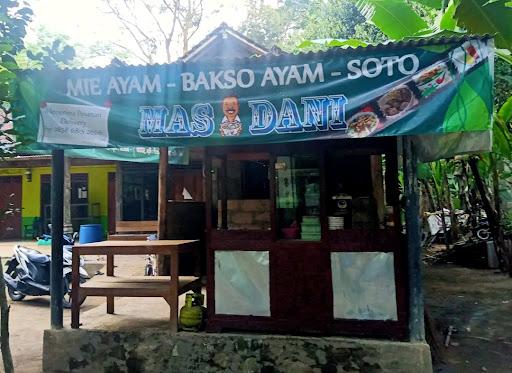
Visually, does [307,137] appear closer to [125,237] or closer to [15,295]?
[125,237]

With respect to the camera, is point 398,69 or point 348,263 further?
point 348,263

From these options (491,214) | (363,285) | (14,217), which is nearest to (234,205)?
(363,285)

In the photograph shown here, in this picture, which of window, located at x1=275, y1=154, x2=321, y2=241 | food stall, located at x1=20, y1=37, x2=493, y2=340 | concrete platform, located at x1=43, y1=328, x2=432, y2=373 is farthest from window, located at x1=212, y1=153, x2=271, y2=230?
concrete platform, located at x1=43, y1=328, x2=432, y2=373

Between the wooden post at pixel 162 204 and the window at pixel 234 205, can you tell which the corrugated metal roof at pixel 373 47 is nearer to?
the window at pixel 234 205

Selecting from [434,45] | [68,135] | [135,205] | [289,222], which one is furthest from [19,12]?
[135,205]

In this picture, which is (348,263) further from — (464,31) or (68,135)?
(464,31)

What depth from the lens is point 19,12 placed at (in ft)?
11.1

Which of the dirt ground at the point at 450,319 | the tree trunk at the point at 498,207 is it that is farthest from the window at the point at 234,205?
the tree trunk at the point at 498,207

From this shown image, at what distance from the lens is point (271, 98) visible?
4.11 metres

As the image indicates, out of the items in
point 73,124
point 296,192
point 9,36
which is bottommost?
point 296,192

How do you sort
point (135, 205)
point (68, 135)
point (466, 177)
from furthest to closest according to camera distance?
point (135, 205)
point (466, 177)
point (68, 135)

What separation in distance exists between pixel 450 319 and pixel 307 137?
4069 mm

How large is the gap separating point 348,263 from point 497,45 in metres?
3.62

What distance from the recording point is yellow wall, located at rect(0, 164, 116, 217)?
678 inches
